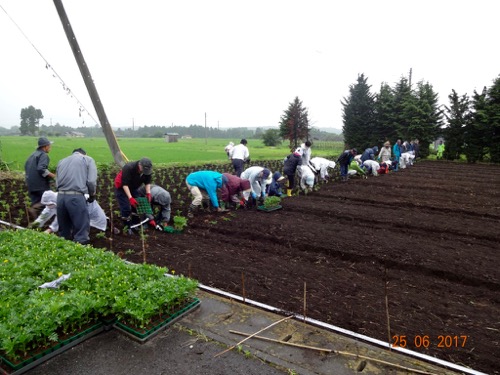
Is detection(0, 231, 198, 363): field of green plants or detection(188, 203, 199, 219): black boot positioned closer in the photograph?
detection(0, 231, 198, 363): field of green plants

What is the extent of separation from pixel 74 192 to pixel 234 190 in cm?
352

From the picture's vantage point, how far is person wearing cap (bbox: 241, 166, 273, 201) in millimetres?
A: 7875

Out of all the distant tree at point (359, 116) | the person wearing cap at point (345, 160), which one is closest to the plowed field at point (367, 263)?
the person wearing cap at point (345, 160)

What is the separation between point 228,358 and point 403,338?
1.57m

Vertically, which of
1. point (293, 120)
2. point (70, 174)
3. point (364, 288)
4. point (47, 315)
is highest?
point (293, 120)

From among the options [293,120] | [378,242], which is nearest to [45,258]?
[378,242]

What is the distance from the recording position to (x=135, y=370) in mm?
2424

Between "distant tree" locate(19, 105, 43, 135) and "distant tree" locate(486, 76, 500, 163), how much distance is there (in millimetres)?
52440

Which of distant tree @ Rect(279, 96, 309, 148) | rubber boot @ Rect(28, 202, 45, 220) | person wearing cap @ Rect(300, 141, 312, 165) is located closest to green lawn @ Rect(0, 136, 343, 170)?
distant tree @ Rect(279, 96, 309, 148)

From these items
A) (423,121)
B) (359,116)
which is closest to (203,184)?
(423,121)

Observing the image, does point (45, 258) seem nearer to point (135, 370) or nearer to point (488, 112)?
point (135, 370)

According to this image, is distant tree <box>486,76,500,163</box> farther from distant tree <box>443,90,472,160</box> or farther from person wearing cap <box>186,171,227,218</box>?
person wearing cap <box>186,171,227,218</box>

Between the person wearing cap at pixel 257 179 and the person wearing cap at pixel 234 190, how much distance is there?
0.47 meters

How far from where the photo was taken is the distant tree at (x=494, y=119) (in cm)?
2078
